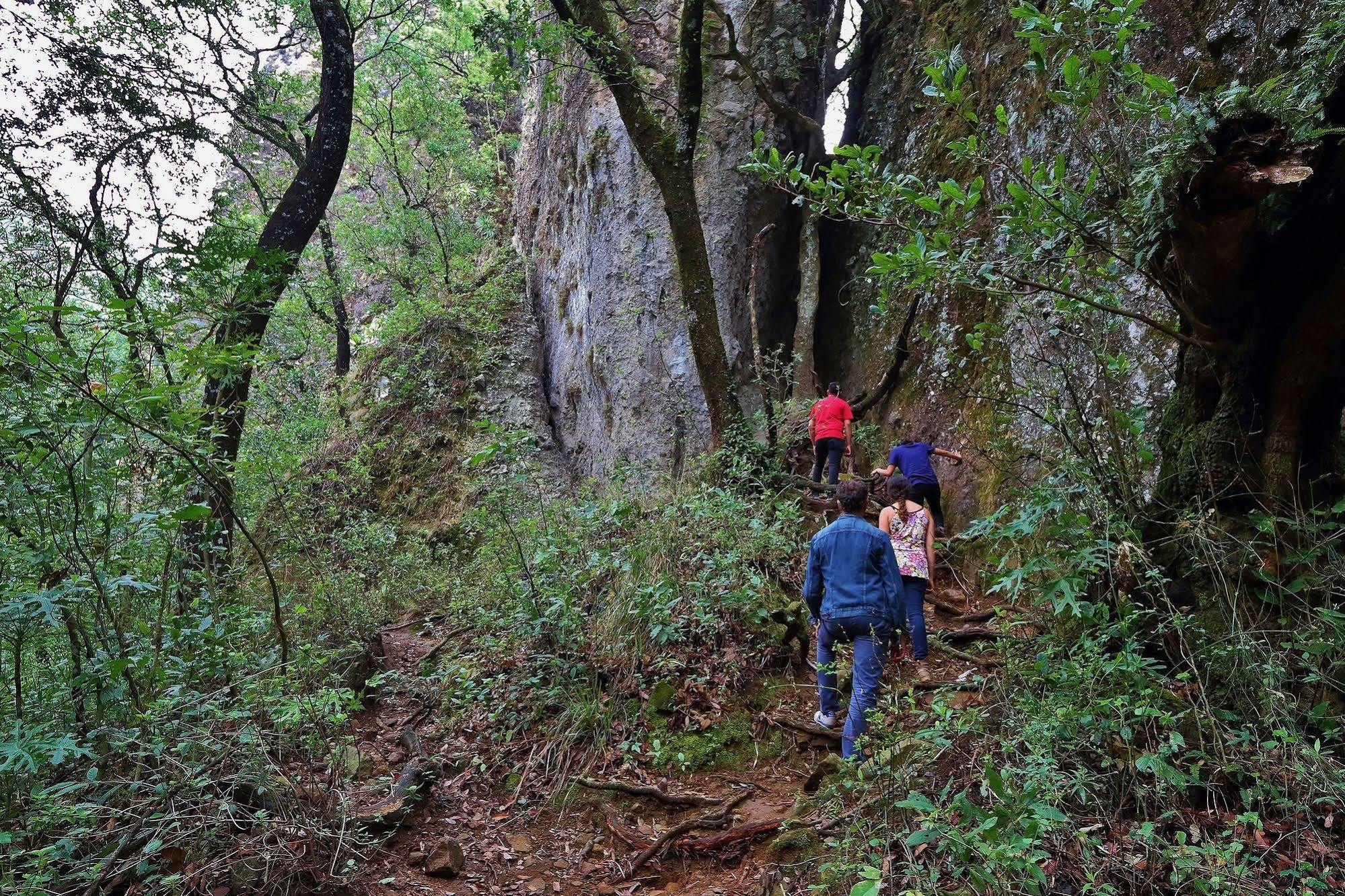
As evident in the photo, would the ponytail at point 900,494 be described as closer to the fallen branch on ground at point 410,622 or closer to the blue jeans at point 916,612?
the blue jeans at point 916,612

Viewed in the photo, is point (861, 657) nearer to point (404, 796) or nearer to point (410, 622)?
point (404, 796)

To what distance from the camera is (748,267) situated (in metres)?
12.2

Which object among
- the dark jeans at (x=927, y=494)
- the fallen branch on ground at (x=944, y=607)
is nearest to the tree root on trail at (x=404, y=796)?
the fallen branch on ground at (x=944, y=607)

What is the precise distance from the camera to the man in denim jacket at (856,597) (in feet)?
14.8

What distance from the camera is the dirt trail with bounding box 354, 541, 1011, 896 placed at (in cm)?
433

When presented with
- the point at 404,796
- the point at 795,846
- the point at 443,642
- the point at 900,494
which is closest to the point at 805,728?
the point at 795,846

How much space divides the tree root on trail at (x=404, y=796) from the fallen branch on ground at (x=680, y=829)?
4.95 feet

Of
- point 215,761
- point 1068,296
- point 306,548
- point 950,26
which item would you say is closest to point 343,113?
point 306,548

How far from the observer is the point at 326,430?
48.5ft

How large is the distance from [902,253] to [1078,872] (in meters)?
2.75

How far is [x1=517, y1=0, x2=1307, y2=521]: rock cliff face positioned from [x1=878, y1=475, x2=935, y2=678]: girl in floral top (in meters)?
2.67

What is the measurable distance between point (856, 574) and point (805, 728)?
4.86 ft

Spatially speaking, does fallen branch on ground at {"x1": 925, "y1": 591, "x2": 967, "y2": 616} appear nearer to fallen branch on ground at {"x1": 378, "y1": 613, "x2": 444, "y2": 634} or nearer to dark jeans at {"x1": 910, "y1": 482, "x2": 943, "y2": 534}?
dark jeans at {"x1": 910, "y1": 482, "x2": 943, "y2": 534}

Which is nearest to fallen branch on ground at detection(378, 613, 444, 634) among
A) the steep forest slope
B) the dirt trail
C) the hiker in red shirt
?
the steep forest slope
